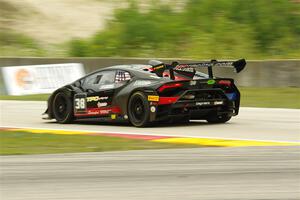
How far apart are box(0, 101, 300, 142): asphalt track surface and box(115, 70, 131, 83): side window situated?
88 centimetres

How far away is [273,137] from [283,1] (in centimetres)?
1880

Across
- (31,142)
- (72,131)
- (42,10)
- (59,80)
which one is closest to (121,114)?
(72,131)

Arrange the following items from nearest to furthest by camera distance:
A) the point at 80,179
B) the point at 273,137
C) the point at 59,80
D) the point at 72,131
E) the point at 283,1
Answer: the point at 80,179 → the point at 273,137 → the point at 72,131 → the point at 59,80 → the point at 283,1

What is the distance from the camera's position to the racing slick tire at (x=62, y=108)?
1488cm

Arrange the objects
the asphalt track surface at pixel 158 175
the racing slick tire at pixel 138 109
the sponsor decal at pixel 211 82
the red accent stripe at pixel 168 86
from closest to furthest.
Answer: the asphalt track surface at pixel 158 175
the red accent stripe at pixel 168 86
the racing slick tire at pixel 138 109
the sponsor decal at pixel 211 82

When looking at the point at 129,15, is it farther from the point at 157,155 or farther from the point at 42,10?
the point at 157,155

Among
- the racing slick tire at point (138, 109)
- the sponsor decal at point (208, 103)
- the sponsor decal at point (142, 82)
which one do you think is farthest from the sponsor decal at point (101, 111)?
the sponsor decal at point (208, 103)

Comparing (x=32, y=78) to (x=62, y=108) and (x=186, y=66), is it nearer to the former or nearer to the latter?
(x=62, y=108)

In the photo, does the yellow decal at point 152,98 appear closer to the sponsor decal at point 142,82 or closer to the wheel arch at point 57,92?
the sponsor decal at point 142,82

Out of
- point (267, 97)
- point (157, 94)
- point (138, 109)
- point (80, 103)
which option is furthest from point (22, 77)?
point (157, 94)

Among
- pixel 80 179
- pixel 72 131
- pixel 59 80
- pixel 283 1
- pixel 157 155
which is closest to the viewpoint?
pixel 80 179

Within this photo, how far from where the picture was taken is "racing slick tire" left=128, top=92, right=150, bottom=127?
43.7 ft

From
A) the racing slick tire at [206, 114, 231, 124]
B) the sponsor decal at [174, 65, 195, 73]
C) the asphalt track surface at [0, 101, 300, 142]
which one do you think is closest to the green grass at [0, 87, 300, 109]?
the asphalt track surface at [0, 101, 300, 142]

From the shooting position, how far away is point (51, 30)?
4253 cm
